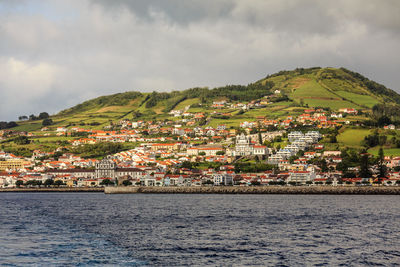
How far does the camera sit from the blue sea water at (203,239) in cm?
2481

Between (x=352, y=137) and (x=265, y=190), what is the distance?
117 ft

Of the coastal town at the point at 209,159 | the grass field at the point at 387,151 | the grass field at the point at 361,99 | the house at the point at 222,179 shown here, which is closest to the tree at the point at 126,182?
the coastal town at the point at 209,159

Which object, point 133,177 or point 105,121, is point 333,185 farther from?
point 105,121

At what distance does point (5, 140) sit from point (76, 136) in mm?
21271

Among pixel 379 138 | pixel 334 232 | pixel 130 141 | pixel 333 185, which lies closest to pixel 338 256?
pixel 334 232

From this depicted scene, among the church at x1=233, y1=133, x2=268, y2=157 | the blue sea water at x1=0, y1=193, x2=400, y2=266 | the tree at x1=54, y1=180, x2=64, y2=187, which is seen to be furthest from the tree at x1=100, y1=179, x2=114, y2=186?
the blue sea water at x1=0, y1=193, x2=400, y2=266

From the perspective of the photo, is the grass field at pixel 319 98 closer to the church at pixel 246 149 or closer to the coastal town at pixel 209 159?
the coastal town at pixel 209 159

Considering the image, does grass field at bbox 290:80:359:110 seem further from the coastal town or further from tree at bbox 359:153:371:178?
tree at bbox 359:153:371:178

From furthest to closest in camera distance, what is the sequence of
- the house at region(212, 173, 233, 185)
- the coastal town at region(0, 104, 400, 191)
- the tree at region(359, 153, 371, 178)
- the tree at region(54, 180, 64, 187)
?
the tree at region(54, 180, 64, 187), the house at region(212, 173, 233, 185), the coastal town at region(0, 104, 400, 191), the tree at region(359, 153, 371, 178)

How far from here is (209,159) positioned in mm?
117812

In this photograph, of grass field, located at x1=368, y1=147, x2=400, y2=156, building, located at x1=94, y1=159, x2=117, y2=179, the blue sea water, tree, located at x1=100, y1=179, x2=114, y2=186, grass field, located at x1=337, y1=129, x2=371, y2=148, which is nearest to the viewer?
the blue sea water

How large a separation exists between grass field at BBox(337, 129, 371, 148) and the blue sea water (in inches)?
→ 2480

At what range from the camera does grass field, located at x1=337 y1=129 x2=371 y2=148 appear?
359ft

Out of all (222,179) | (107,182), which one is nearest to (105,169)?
(107,182)
